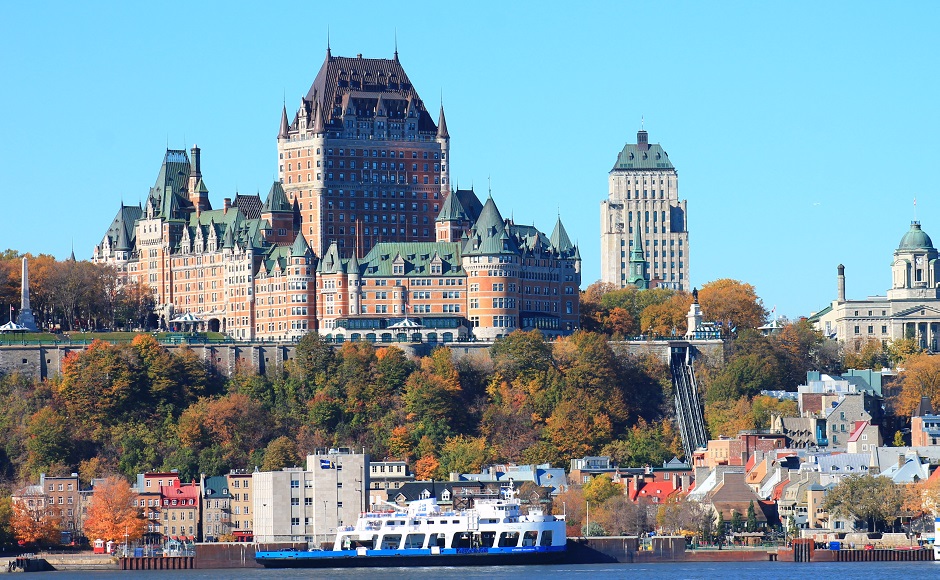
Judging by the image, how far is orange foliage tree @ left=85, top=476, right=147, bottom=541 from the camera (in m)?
176

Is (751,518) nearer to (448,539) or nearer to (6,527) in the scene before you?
(448,539)

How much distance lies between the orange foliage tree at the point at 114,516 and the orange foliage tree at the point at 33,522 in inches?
95.8

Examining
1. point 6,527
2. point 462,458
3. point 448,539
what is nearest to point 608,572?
point 448,539

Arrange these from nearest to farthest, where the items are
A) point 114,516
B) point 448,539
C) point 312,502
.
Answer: point 448,539
point 312,502
point 114,516

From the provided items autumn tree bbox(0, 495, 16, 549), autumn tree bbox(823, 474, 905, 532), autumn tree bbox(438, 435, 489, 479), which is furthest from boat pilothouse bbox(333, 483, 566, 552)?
autumn tree bbox(438, 435, 489, 479)

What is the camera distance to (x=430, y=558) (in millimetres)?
165875

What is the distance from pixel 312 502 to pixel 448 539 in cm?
1202

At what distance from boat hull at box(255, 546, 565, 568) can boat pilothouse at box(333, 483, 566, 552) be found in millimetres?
405

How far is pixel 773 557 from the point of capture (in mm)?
167750

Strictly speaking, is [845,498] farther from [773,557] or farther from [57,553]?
[57,553]

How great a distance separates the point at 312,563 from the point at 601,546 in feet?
62.2

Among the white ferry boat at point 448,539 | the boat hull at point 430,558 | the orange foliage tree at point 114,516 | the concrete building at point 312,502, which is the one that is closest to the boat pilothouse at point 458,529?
the white ferry boat at point 448,539

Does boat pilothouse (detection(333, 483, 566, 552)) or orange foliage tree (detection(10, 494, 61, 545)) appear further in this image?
orange foliage tree (detection(10, 494, 61, 545))

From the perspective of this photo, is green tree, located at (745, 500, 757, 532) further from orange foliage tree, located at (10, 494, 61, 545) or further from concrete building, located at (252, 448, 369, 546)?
orange foliage tree, located at (10, 494, 61, 545)
